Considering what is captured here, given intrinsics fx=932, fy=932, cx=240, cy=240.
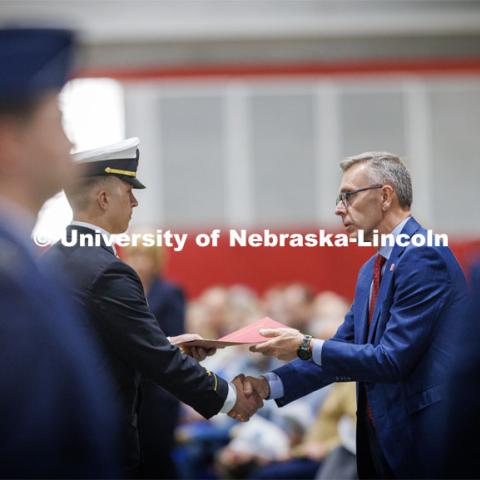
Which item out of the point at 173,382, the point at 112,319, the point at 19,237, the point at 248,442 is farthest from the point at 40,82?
the point at 248,442

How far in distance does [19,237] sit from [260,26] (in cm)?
900

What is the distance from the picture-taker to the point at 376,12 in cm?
1005

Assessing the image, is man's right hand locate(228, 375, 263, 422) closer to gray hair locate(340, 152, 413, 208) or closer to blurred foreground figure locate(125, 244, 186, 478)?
gray hair locate(340, 152, 413, 208)

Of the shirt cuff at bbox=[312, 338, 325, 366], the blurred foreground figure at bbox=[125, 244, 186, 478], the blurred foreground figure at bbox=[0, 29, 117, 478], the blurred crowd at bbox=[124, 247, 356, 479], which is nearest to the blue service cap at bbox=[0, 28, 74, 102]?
the blurred foreground figure at bbox=[0, 29, 117, 478]

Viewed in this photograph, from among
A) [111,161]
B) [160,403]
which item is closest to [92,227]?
[111,161]

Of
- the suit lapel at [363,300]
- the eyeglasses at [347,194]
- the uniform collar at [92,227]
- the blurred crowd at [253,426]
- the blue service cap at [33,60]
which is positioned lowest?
the blurred crowd at [253,426]

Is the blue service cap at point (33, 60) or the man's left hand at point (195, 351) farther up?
the blue service cap at point (33, 60)

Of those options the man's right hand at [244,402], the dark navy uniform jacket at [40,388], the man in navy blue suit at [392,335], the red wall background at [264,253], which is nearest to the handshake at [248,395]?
the man's right hand at [244,402]

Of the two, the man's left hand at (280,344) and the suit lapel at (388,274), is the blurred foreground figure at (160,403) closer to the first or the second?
the man's left hand at (280,344)

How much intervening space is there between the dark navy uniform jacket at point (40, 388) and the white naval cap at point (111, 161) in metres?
1.43

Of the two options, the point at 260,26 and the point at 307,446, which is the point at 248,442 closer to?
the point at 307,446

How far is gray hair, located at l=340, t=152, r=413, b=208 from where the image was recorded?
2.90 meters

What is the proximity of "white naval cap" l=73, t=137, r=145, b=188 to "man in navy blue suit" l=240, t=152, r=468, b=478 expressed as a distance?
2.19 feet

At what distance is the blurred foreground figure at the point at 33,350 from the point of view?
1396mm
